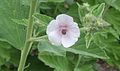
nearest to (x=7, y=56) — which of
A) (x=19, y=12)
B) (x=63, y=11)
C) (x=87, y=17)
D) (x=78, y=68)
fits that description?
(x=19, y=12)

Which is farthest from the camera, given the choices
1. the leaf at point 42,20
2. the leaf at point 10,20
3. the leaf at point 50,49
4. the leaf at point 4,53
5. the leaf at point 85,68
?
the leaf at point 85,68

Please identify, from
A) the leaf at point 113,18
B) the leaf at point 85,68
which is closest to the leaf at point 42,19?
the leaf at point 85,68

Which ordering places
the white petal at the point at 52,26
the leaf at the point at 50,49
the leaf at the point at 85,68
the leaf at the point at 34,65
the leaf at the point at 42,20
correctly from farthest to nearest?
1. the leaf at the point at 34,65
2. the leaf at the point at 85,68
3. the leaf at the point at 50,49
4. the leaf at the point at 42,20
5. the white petal at the point at 52,26

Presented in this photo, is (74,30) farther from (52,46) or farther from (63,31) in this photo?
(52,46)

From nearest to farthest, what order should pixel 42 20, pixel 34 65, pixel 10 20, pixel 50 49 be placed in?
1. pixel 42 20
2. pixel 50 49
3. pixel 10 20
4. pixel 34 65

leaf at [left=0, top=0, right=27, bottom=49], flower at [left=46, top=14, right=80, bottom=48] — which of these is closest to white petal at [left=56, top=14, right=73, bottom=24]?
flower at [left=46, top=14, right=80, bottom=48]

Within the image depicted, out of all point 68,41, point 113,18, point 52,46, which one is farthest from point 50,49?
point 113,18

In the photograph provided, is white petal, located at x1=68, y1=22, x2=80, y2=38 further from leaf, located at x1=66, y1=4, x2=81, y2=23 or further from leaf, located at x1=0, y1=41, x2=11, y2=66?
leaf, located at x1=66, y1=4, x2=81, y2=23

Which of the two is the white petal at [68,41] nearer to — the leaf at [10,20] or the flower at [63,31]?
the flower at [63,31]
